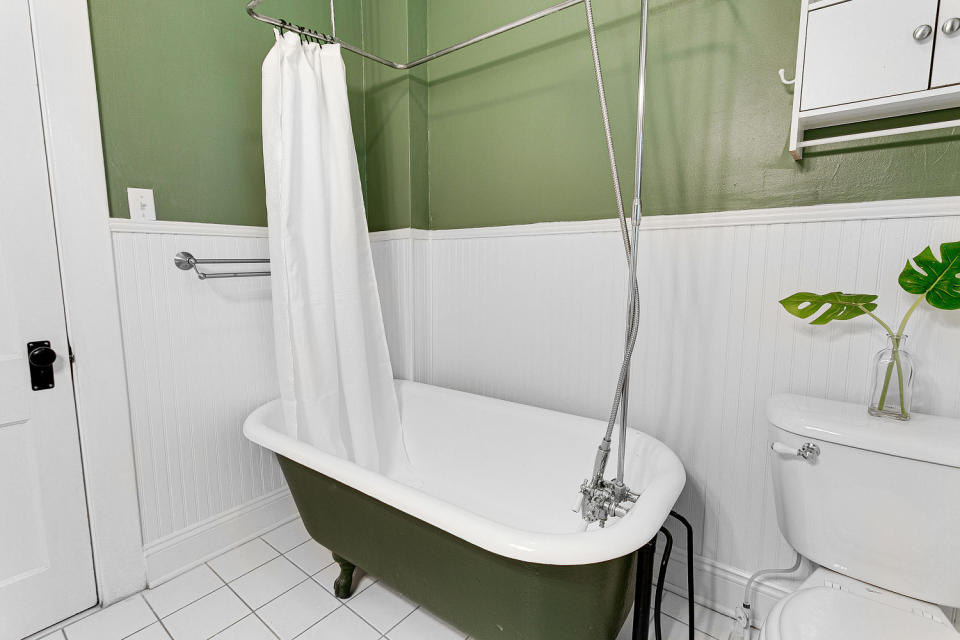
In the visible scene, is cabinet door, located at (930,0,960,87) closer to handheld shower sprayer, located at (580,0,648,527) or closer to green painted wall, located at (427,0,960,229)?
green painted wall, located at (427,0,960,229)

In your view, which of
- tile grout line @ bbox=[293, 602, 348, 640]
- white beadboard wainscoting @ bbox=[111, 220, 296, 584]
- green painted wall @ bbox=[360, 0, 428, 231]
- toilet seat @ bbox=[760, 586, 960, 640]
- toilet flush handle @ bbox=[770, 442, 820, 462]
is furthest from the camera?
green painted wall @ bbox=[360, 0, 428, 231]

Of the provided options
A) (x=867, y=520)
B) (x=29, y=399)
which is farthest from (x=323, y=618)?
(x=867, y=520)

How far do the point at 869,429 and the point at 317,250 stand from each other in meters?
1.59

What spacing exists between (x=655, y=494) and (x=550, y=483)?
55cm

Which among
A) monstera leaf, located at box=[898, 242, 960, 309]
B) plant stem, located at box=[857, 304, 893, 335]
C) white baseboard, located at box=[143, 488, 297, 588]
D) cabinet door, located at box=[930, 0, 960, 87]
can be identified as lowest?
white baseboard, located at box=[143, 488, 297, 588]

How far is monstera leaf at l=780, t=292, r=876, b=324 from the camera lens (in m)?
1.06

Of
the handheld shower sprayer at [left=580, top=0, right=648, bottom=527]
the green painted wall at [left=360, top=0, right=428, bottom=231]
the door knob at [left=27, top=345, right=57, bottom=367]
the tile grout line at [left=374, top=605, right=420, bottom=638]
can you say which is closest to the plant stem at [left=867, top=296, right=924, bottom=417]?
the handheld shower sprayer at [left=580, top=0, right=648, bottom=527]

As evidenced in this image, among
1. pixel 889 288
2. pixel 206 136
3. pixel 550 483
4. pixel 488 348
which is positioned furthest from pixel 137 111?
pixel 889 288

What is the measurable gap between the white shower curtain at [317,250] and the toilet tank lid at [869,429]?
132cm

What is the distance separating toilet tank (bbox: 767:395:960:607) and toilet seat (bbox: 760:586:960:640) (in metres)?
0.07

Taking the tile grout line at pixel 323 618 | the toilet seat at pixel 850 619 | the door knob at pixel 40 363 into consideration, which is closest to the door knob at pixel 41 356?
the door knob at pixel 40 363

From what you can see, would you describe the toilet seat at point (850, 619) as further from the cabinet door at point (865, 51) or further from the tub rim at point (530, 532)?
the cabinet door at point (865, 51)

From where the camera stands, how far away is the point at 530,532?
870mm

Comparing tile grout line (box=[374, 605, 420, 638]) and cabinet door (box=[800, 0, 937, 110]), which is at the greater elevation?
cabinet door (box=[800, 0, 937, 110])
